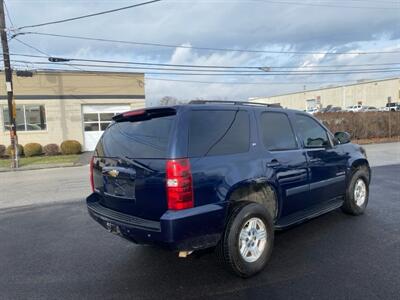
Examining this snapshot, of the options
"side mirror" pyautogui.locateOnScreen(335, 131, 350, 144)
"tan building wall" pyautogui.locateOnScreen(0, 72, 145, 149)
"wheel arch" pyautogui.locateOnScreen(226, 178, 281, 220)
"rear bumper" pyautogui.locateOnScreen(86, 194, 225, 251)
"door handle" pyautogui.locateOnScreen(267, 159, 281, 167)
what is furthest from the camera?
"tan building wall" pyautogui.locateOnScreen(0, 72, 145, 149)

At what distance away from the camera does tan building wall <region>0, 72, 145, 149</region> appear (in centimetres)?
2222

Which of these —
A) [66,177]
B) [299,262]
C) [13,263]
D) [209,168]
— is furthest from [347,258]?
[66,177]

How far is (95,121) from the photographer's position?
944 inches

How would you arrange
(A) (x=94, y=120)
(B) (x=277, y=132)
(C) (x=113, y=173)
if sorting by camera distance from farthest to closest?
(A) (x=94, y=120)
(B) (x=277, y=132)
(C) (x=113, y=173)

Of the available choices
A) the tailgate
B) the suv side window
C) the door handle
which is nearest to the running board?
the door handle

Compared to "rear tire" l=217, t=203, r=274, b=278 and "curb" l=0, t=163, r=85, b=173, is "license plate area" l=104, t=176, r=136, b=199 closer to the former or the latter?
"rear tire" l=217, t=203, r=274, b=278

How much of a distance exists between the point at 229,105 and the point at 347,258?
2370 millimetres

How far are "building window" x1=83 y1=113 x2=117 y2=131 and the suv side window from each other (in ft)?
66.8

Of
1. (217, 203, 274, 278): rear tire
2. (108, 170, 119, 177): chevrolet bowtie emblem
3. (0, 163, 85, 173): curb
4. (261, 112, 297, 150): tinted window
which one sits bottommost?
(0, 163, 85, 173): curb

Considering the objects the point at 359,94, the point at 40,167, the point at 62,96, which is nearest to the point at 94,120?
the point at 62,96

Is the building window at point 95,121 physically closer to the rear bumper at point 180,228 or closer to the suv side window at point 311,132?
the suv side window at point 311,132

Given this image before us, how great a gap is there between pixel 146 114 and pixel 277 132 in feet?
5.83

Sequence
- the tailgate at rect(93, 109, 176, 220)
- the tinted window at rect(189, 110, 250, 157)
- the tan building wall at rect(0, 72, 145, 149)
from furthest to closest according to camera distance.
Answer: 1. the tan building wall at rect(0, 72, 145, 149)
2. the tinted window at rect(189, 110, 250, 157)
3. the tailgate at rect(93, 109, 176, 220)

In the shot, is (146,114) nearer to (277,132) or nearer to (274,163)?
(274,163)
